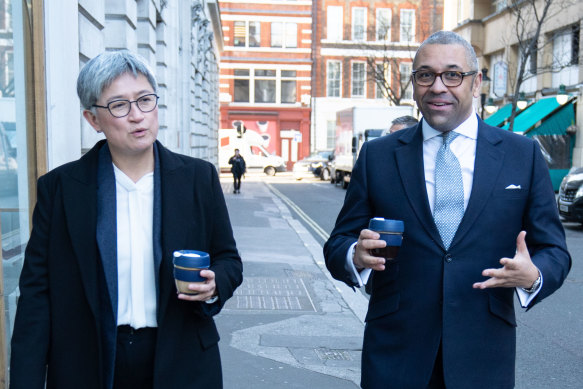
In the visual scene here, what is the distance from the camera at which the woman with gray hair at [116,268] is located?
7.84 ft

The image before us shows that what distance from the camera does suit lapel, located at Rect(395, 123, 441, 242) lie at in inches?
102

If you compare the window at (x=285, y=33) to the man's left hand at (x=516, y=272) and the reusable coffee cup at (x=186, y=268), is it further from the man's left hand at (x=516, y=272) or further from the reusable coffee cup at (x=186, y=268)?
the reusable coffee cup at (x=186, y=268)

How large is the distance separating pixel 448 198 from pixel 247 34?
5051cm

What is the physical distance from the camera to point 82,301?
241 cm

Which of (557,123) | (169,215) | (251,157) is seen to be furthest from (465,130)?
(251,157)

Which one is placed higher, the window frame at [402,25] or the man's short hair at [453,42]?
the window frame at [402,25]

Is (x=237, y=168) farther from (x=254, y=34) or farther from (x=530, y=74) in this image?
(x=254, y=34)

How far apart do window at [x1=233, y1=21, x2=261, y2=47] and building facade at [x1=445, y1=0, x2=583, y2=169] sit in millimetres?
23155

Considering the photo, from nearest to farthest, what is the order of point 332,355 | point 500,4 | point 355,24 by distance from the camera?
point 332,355, point 500,4, point 355,24

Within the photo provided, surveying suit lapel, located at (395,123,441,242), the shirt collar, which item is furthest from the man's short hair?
suit lapel, located at (395,123,441,242)

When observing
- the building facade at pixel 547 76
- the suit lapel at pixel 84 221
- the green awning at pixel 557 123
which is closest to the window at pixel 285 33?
the building facade at pixel 547 76

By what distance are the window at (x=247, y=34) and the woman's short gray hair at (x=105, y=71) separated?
50.4 metres

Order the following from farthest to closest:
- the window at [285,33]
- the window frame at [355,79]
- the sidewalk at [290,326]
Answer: the window frame at [355,79] → the window at [285,33] → the sidewalk at [290,326]

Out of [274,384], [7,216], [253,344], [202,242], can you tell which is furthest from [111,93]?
[253,344]
